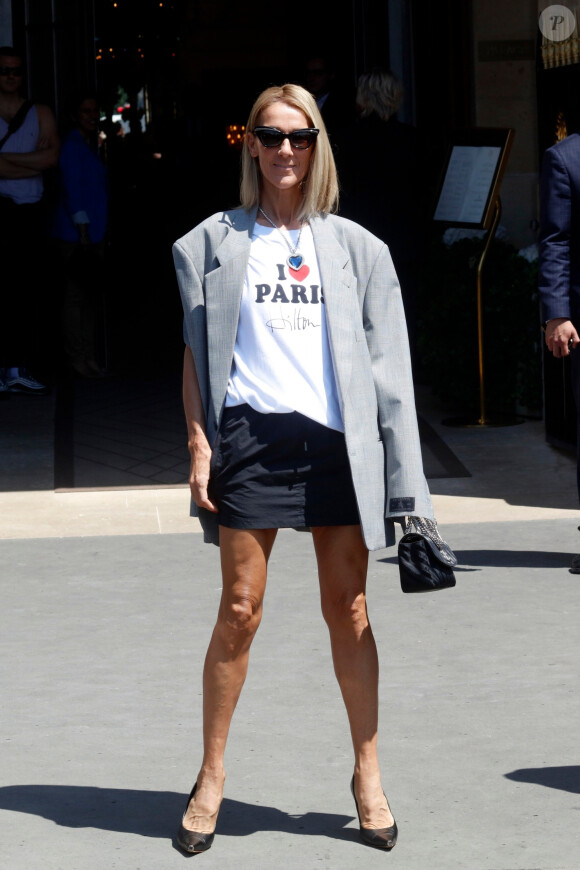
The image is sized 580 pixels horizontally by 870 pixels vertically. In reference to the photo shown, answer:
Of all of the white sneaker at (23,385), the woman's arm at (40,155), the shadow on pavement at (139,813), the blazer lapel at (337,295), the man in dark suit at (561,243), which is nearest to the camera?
the blazer lapel at (337,295)

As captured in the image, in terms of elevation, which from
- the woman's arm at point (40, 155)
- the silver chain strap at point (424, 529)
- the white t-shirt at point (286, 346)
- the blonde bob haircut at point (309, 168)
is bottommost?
the silver chain strap at point (424, 529)

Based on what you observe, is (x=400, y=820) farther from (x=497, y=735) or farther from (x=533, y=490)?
(x=533, y=490)

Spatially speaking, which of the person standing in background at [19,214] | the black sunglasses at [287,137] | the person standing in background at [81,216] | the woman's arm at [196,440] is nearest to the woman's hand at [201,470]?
the woman's arm at [196,440]

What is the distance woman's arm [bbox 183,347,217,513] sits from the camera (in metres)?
3.83

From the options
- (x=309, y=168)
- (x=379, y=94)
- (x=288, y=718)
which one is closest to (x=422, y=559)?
(x=309, y=168)

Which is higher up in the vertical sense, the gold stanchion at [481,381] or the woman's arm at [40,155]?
the woman's arm at [40,155]

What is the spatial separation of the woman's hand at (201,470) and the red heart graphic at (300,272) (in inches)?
17.4

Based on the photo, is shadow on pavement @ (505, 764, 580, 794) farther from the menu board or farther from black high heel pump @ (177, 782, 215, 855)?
the menu board

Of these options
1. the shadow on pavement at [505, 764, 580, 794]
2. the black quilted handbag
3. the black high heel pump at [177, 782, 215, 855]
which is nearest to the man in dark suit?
the shadow on pavement at [505, 764, 580, 794]

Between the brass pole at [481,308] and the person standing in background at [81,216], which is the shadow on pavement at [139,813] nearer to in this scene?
the brass pole at [481,308]

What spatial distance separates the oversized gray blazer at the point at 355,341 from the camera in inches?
149

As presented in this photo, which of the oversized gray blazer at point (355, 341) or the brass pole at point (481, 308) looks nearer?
the oversized gray blazer at point (355, 341)

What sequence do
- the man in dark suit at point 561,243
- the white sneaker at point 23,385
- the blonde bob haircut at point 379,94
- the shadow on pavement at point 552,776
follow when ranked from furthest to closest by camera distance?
the white sneaker at point 23,385, the blonde bob haircut at point 379,94, the man in dark suit at point 561,243, the shadow on pavement at point 552,776

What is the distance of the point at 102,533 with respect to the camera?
7.35m
